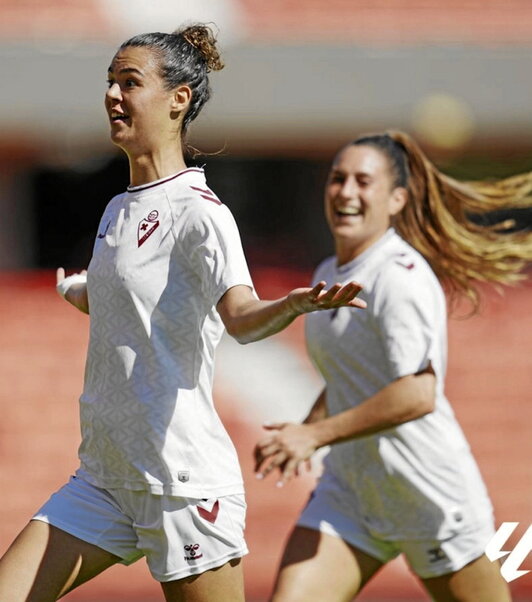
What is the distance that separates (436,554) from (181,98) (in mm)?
1900

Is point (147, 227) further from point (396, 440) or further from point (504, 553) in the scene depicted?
point (504, 553)

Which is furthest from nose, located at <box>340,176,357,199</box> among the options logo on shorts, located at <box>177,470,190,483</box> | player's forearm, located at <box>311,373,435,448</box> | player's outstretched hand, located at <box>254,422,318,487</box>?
logo on shorts, located at <box>177,470,190,483</box>

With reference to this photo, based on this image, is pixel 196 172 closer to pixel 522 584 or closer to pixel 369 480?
pixel 369 480

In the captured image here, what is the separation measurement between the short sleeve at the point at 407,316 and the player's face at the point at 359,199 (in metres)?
0.33

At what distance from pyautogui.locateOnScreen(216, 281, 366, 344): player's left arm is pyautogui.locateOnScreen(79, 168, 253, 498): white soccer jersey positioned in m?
0.08

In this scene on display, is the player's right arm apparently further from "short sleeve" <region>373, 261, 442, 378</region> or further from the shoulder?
"short sleeve" <region>373, 261, 442, 378</region>

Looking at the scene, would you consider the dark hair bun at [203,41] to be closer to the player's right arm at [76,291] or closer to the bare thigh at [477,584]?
the player's right arm at [76,291]

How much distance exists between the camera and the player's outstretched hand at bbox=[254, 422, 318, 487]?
4.48m

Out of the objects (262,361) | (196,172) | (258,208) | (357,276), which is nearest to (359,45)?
(258,208)

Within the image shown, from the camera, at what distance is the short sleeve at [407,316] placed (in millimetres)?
4938

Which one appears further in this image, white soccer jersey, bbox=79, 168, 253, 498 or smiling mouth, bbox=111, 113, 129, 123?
smiling mouth, bbox=111, 113, 129, 123

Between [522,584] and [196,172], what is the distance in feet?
19.7

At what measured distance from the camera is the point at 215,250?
3.95 metres

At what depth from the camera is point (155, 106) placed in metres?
4.19
